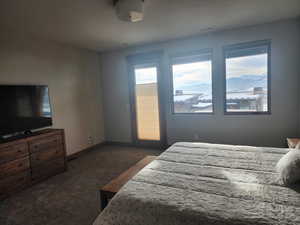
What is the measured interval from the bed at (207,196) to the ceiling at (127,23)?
6.82 ft

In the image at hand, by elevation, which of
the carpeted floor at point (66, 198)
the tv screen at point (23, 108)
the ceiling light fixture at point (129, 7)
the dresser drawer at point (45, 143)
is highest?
the ceiling light fixture at point (129, 7)

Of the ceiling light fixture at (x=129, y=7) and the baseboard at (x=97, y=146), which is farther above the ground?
the ceiling light fixture at (x=129, y=7)

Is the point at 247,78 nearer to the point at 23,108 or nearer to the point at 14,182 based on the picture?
the point at 23,108

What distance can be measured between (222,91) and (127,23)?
2.31m

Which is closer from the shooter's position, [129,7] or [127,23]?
[129,7]

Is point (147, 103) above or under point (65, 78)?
under

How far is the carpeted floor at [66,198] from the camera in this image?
2139 millimetres

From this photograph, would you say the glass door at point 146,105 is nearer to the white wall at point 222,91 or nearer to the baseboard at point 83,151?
the white wall at point 222,91

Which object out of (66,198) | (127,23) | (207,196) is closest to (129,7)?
(127,23)

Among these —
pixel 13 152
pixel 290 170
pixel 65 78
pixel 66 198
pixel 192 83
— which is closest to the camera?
pixel 290 170

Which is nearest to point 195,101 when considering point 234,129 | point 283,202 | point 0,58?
point 234,129

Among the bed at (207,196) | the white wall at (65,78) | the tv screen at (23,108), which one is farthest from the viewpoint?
the white wall at (65,78)

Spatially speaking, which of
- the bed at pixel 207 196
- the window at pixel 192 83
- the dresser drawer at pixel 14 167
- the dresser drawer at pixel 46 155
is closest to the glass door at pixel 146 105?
the window at pixel 192 83

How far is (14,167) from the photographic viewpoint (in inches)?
105
